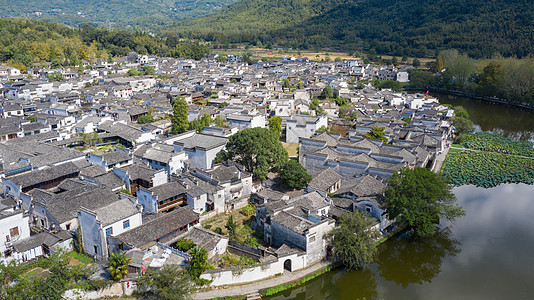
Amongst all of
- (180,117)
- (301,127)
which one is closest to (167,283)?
(180,117)

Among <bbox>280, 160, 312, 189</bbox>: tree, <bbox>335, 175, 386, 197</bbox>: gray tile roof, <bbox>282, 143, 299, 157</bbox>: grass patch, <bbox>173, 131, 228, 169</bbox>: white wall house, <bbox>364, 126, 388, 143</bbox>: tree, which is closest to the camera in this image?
<bbox>335, 175, 386, 197</bbox>: gray tile roof

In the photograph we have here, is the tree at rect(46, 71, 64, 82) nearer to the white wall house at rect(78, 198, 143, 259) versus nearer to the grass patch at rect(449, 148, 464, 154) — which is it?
the white wall house at rect(78, 198, 143, 259)

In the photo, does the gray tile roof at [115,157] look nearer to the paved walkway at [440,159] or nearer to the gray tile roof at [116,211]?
the gray tile roof at [116,211]

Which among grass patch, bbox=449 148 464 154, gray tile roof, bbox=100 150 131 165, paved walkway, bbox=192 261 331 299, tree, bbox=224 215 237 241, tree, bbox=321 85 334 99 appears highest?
tree, bbox=321 85 334 99

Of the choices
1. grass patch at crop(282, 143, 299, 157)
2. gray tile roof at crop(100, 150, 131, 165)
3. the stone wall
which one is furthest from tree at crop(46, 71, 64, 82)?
the stone wall

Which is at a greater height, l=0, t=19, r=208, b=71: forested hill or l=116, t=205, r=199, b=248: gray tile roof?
l=0, t=19, r=208, b=71: forested hill

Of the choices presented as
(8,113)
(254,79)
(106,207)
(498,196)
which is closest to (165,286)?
(106,207)

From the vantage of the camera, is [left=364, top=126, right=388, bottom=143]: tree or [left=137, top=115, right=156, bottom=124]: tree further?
[left=137, top=115, right=156, bottom=124]: tree

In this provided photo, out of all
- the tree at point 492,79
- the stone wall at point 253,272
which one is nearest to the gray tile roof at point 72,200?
the stone wall at point 253,272

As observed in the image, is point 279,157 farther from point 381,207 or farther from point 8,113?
point 8,113
